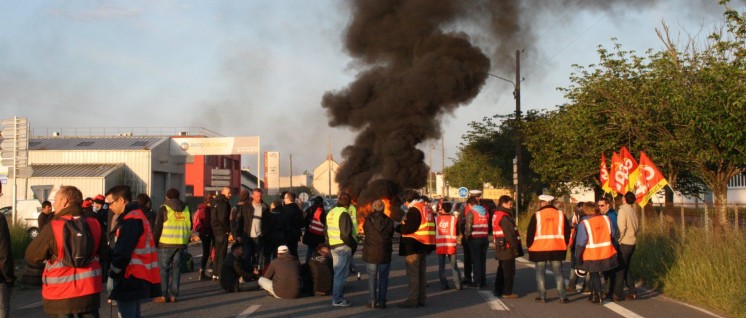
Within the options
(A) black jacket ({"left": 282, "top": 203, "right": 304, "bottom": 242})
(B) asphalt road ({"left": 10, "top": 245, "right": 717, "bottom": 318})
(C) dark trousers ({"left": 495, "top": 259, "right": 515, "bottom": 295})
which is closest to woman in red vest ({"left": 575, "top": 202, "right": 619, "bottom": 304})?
(B) asphalt road ({"left": 10, "top": 245, "right": 717, "bottom": 318})

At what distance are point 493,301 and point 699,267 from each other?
11.4 ft

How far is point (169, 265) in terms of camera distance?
36.9 feet

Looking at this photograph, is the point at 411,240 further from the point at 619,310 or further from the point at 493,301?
the point at 619,310

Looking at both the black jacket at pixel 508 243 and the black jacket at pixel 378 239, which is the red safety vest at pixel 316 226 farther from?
the black jacket at pixel 508 243

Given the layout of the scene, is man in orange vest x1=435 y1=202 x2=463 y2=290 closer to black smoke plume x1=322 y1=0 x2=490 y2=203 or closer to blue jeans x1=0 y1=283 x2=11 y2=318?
blue jeans x1=0 y1=283 x2=11 y2=318

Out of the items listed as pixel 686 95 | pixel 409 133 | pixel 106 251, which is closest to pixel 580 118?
pixel 686 95

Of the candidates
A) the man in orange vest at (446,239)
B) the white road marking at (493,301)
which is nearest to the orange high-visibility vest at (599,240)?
the white road marking at (493,301)

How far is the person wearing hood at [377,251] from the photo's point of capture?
10.7m

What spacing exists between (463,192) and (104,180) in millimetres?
20383

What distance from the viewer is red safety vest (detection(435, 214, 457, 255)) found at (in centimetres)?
1305

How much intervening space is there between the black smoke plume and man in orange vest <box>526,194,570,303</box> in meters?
18.7

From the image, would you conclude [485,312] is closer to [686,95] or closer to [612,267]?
[612,267]

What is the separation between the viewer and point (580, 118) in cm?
2623

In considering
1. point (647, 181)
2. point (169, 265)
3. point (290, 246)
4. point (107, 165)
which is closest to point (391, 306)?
point (169, 265)
